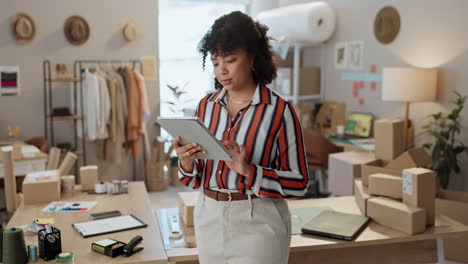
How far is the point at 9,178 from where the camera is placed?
3.05m

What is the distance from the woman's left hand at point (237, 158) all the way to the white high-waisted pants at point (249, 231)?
4.9 inches

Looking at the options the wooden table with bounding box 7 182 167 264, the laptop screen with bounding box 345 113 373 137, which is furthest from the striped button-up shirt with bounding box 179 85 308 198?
the laptop screen with bounding box 345 113 373 137

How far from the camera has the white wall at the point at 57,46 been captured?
226 inches

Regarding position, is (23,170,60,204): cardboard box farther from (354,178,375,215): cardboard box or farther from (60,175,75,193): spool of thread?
(354,178,375,215): cardboard box

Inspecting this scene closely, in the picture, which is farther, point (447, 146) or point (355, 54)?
point (355, 54)

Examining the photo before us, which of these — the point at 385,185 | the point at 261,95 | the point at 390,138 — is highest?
the point at 261,95

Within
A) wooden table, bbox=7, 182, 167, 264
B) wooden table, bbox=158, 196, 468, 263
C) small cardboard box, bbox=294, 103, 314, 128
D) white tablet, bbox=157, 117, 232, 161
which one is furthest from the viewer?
small cardboard box, bbox=294, 103, 314, 128

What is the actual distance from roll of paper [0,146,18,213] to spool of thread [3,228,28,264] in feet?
3.71

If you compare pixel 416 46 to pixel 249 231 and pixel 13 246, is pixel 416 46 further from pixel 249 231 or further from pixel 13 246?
pixel 13 246

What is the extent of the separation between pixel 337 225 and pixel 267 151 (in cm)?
94

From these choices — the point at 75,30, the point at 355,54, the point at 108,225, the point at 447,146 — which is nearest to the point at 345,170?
the point at 447,146

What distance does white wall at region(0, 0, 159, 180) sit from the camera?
574cm

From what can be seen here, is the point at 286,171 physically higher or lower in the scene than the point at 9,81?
lower

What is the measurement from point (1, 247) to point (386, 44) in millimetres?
4425
